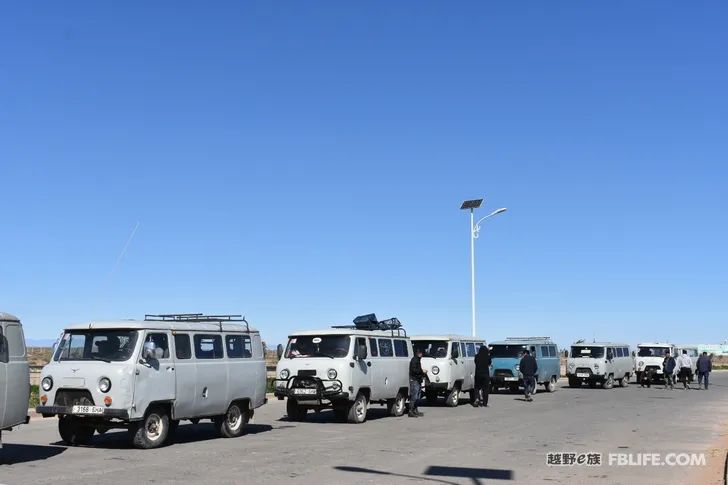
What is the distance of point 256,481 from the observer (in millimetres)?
11031

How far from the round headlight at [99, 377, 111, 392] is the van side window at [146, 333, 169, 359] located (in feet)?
3.43

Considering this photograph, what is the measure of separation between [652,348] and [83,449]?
35.0 metres

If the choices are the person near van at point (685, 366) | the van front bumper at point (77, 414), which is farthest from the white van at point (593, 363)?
the van front bumper at point (77, 414)

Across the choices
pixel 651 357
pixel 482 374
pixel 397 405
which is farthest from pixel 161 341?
pixel 651 357

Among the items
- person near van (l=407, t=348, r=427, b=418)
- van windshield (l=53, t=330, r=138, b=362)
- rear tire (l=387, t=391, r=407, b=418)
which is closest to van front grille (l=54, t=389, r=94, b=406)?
van windshield (l=53, t=330, r=138, b=362)

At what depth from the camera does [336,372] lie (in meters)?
19.3

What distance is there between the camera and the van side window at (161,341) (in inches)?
577

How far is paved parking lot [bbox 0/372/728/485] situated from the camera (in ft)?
38.0

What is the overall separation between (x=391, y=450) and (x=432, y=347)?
12035 mm

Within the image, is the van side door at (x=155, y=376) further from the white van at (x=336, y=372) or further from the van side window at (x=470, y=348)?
the van side window at (x=470, y=348)

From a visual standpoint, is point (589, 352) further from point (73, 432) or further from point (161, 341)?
point (73, 432)

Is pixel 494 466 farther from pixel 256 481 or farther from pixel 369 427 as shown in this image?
pixel 369 427

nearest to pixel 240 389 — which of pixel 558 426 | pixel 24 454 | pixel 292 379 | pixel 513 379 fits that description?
pixel 292 379

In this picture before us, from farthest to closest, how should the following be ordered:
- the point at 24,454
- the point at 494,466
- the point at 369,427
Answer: the point at 369,427, the point at 24,454, the point at 494,466
